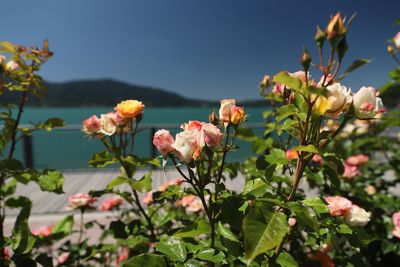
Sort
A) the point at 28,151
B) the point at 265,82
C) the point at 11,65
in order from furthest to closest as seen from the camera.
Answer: the point at 28,151
the point at 265,82
the point at 11,65

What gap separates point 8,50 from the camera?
1.04 meters

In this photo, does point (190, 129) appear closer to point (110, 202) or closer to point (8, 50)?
point (8, 50)

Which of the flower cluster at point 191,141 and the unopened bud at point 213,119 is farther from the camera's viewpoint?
the unopened bud at point 213,119

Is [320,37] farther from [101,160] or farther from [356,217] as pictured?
[101,160]

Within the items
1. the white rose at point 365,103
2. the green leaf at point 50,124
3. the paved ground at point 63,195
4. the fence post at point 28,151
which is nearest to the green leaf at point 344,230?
the white rose at point 365,103

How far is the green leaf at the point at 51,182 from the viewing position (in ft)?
3.14

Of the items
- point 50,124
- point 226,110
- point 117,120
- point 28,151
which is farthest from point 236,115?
point 28,151

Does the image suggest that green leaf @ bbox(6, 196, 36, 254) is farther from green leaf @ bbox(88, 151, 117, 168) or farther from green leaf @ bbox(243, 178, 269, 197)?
green leaf @ bbox(243, 178, 269, 197)

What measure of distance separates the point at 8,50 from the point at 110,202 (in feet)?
3.16

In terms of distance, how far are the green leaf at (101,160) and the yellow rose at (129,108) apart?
0.15 meters

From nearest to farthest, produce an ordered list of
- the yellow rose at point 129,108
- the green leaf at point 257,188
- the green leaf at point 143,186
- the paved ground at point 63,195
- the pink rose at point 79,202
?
the green leaf at point 257,188
the green leaf at point 143,186
the yellow rose at point 129,108
the pink rose at point 79,202
the paved ground at point 63,195

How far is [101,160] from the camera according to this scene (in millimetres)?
949

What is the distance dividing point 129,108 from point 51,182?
1.25 ft

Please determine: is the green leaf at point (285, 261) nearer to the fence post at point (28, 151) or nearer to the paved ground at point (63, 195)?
the paved ground at point (63, 195)
